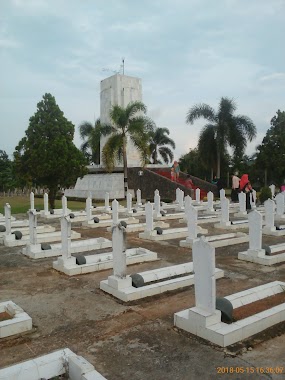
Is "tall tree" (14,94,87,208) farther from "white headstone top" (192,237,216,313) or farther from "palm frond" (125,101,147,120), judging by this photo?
"white headstone top" (192,237,216,313)

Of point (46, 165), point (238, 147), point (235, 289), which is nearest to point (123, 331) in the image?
point (235, 289)

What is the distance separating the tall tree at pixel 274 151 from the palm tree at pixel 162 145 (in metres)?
15.2

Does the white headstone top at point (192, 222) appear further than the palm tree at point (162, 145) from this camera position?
No

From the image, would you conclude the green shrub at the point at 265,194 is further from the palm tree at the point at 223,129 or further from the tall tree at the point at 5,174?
the tall tree at the point at 5,174

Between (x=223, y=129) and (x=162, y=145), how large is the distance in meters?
15.8

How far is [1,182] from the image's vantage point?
1545 inches

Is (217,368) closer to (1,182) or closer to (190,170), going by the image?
(1,182)

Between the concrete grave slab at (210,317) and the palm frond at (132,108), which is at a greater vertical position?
the palm frond at (132,108)

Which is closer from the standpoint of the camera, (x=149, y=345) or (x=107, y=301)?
(x=149, y=345)

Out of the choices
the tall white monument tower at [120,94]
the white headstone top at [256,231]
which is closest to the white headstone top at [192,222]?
the white headstone top at [256,231]

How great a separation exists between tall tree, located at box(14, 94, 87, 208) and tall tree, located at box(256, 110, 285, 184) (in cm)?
1516

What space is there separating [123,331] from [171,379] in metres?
1.20

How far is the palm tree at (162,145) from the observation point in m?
42.3

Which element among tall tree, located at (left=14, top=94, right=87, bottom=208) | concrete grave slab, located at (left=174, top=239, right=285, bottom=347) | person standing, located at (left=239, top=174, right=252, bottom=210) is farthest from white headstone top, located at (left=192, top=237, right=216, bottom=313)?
tall tree, located at (left=14, top=94, right=87, bottom=208)
